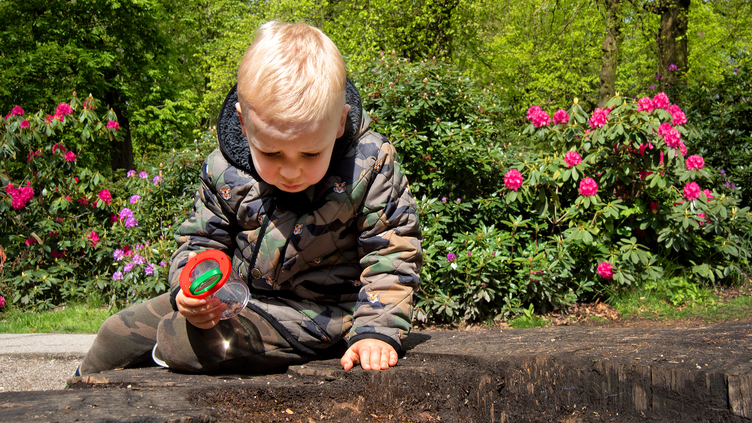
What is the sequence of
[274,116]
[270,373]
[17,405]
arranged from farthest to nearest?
1. [270,373]
2. [274,116]
3. [17,405]

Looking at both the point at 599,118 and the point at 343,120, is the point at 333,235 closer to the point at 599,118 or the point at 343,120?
the point at 343,120

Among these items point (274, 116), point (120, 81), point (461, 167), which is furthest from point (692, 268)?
point (120, 81)

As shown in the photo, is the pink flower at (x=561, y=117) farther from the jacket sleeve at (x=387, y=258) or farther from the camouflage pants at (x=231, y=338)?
the camouflage pants at (x=231, y=338)

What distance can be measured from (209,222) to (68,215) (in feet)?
12.6

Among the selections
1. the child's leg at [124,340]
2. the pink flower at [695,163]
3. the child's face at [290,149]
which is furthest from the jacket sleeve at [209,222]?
the pink flower at [695,163]

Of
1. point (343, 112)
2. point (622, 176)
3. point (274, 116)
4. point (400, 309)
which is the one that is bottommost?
point (400, 309)

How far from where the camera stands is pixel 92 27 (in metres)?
14.0

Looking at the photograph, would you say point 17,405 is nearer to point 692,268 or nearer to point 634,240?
point 634,240

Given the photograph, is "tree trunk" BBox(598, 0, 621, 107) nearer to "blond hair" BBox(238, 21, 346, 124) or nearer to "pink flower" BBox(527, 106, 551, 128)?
"pink flower" BBox(527, 106, 551, 128)

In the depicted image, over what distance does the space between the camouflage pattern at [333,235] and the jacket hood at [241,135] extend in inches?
1.4

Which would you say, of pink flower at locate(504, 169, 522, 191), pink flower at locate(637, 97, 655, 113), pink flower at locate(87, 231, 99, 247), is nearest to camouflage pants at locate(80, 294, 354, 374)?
pink flower at locate(504, 169, 522, 191)

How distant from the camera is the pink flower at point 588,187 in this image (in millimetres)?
3701

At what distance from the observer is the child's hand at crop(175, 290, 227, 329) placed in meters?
1.48

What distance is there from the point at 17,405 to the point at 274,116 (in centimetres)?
86
